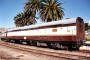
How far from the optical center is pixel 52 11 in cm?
3219

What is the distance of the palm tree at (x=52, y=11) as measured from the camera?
1251 inches

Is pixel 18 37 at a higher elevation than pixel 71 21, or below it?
below

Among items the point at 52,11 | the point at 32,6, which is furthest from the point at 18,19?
the point at 52,11

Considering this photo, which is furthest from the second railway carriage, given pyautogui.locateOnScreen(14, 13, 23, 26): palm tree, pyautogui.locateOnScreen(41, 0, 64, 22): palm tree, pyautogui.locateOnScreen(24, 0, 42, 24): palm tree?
pyautogui.locateOnScreen(14, 13, 23, 26): palm tree

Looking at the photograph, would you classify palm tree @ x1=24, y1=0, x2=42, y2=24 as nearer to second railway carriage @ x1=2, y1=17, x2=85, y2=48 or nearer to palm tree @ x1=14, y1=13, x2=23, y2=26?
palm tree @ x1=14, y1=13, x2=23, y2=26

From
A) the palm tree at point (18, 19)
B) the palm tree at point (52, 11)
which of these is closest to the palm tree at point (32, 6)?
the palm tree at point (52, 11)

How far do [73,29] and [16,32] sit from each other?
52.7ft

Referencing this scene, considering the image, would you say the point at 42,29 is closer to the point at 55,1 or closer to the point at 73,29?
the point at 73,29

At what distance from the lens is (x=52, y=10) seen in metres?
32.2

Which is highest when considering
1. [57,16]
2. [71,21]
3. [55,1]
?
[55,1]

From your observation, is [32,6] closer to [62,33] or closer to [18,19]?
[18,19]

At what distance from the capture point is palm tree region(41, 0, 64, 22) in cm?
3178

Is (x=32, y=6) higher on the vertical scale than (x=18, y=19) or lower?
higher

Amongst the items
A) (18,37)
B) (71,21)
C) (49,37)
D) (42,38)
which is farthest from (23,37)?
(71,21)
